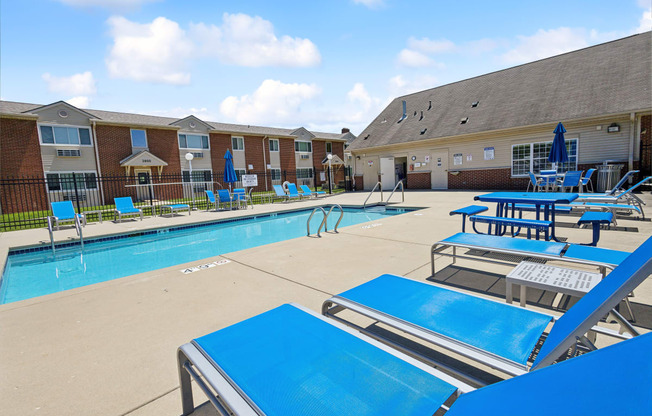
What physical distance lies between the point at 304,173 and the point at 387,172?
1256 centimetres

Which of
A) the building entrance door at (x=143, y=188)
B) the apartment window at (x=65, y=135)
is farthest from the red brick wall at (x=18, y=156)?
the building entrance door at (x=143, y=188)

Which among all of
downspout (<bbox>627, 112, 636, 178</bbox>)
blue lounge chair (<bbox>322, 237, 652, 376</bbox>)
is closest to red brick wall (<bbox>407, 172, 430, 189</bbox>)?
downspout (<bbox>627, 112, 636, 178</bbox>)

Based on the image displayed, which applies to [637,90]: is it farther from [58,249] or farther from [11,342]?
[58,249]

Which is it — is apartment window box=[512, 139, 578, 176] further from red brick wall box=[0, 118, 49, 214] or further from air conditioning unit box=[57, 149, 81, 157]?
air conditioning unit box=[57, 149, 81, 157]

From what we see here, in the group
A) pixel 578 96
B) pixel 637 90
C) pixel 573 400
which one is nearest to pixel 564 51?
pixel 578 96

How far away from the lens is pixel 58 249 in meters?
7.85

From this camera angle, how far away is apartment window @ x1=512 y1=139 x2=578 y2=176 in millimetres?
13797

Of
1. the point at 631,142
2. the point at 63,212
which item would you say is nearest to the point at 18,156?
the point at 63,212

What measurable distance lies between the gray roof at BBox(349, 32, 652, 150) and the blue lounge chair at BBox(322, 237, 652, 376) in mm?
14957

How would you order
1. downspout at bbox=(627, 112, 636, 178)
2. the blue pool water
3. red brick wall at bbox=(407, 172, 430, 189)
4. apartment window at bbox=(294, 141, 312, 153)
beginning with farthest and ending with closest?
apartment window at bbox=(294, 141, 312, 153), red brick wall at bbox=(407, 172, 430, 189), downspout at bbox=(627, 112, 636, 178), the blue pool water

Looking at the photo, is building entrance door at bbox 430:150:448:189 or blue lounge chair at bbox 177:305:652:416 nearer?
blue lounge chair at bbox 177:305:652:416

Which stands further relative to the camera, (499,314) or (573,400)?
(499,314)

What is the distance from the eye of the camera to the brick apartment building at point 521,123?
41.2ft

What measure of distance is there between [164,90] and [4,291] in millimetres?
9159
